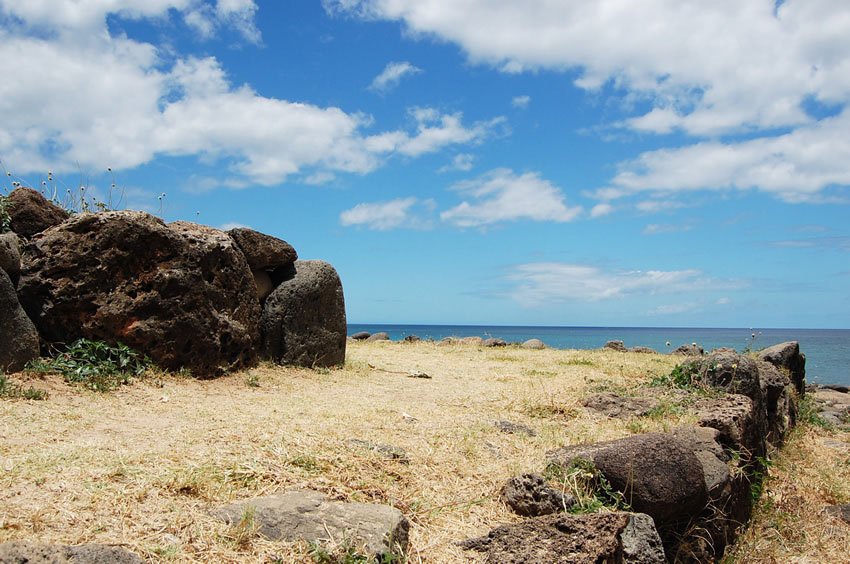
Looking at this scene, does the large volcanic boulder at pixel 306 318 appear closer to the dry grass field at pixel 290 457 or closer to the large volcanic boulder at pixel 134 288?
the dry grass field at pixel 290 457

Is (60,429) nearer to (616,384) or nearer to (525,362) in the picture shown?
(616,384)

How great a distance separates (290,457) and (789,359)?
11699 millimetres

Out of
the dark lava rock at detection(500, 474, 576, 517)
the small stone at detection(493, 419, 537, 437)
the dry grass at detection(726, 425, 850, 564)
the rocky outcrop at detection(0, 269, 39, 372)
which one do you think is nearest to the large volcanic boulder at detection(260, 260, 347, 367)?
the rocky outcrop at detection(0, 269, 39, 372)

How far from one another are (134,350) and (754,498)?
7.74 m

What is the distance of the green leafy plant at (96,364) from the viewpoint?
791cm

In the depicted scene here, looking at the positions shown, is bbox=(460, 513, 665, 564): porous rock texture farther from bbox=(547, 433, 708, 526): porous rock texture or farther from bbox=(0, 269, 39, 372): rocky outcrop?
bbox=(0, 269, 39, 372): rocky outcrop

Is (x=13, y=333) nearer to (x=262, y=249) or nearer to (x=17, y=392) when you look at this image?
(x=17, y=392)

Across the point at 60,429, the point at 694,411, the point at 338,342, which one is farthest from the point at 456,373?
the point at 60,429

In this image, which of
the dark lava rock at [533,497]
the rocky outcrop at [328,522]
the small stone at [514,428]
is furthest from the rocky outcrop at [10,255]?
the dark lava rock at [533,497]

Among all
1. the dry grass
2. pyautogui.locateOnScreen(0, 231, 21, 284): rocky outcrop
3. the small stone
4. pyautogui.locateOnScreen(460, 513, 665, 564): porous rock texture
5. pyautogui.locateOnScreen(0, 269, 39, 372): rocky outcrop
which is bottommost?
the dry grass

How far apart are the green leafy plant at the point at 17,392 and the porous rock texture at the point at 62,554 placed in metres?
4.20

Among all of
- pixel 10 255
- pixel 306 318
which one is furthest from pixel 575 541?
pixel 306 318

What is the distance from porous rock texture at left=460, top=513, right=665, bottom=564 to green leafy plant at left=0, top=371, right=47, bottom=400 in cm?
507

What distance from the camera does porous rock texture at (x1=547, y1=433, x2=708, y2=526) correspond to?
5.18m
